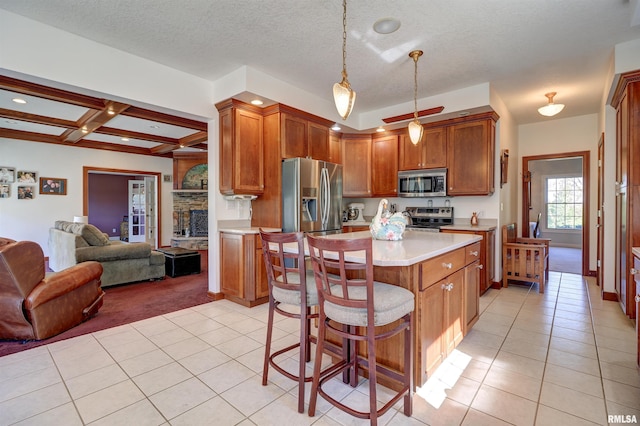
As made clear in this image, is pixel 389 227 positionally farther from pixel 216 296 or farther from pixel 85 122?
pixel 85 122

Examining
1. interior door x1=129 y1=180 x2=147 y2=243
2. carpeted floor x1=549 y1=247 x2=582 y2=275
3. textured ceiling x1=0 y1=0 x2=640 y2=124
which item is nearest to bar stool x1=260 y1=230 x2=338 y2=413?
textured ceiling x1=0 y1=0 x2=640 y2=124

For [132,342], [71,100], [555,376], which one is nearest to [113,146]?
[71,100]

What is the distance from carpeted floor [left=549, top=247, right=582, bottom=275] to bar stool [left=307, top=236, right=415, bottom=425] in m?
5.48

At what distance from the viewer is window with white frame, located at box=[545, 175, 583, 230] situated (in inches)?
344

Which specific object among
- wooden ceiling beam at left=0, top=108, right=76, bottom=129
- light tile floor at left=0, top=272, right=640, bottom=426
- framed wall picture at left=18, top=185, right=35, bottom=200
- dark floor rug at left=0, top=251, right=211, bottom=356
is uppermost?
wooden ceiling beam at left=0, top=108, right=76, bottom=129

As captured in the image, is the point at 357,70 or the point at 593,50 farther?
the point at 357,70

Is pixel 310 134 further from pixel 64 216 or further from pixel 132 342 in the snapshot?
pixel 64 216

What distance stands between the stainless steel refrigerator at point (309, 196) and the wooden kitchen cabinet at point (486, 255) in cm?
162

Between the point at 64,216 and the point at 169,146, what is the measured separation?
266cm

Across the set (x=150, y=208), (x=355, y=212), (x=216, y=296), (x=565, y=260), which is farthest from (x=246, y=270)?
(x=565, y=260)

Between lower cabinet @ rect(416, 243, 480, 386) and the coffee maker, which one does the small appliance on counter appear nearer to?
the coffee maker

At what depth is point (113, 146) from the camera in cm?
726

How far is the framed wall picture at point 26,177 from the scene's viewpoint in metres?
6.15

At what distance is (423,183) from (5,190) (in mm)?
7887
